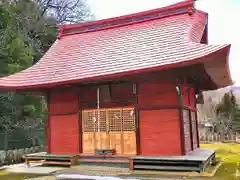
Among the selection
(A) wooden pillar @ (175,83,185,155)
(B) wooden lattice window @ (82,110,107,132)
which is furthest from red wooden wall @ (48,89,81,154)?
(A) wooden pillar @ (175,83,185,155)

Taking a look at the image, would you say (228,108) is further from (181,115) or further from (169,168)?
(169,168)

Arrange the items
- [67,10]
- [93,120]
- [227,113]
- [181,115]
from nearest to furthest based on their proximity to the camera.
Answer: [181,115] < [93,120] < [227,113] < [67,10]

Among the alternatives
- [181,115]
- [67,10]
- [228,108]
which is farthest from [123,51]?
[67,10]

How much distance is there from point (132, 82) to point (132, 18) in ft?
11.0

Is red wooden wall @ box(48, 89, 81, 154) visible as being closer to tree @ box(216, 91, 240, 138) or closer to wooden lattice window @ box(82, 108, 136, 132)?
wooden lattice window @ box(82, 108, 136, 132)

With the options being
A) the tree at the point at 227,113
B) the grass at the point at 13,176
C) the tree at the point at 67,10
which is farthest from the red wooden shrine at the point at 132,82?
the tree at the point at 67,10

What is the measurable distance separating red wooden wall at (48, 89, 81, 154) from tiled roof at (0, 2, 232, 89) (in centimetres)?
80

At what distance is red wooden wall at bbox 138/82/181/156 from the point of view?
8539 mm

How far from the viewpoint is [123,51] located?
9.91 metres

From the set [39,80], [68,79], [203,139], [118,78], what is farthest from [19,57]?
[203,139]

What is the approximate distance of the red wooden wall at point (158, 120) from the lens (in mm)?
8539

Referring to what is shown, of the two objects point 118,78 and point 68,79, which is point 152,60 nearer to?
point 118,78

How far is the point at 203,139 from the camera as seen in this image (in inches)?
806

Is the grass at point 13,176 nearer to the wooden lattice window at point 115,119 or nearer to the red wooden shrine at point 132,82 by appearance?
the red wooden shrine at point 132,82
